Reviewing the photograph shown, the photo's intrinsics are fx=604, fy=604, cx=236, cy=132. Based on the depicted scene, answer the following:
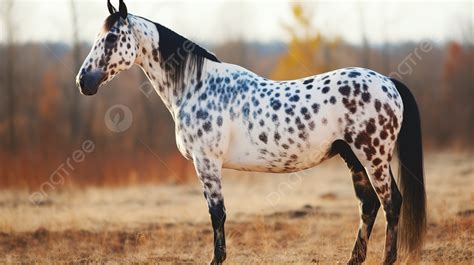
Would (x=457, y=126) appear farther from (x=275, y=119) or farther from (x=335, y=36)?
(x=275, y=119)

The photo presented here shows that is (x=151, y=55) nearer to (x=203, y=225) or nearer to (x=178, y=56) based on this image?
(x=178, y=56)

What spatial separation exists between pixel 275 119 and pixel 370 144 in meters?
0.82

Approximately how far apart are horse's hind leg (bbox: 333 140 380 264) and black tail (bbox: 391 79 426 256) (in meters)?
0.29

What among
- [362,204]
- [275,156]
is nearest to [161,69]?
[275,156]

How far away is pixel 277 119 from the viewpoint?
5.16 meters

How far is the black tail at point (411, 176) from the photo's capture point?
5.31m

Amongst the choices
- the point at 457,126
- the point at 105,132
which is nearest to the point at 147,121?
the point at 105,132

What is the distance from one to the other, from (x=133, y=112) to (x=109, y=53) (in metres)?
17.7

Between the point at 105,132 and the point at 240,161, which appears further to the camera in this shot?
the point at 105,132

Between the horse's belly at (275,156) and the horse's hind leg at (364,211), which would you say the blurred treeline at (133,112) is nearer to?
the horse's hind leg at (364,211)

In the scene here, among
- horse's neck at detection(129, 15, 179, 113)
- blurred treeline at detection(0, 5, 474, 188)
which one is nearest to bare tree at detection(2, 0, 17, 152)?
blurred treeline at detection(0, 5, 474, 188)

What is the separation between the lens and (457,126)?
2192cm

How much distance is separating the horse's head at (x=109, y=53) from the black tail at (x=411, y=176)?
7.94 feet

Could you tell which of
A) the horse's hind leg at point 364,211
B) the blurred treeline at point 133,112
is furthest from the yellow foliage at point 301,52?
the horse's hind leg at point 364,211
